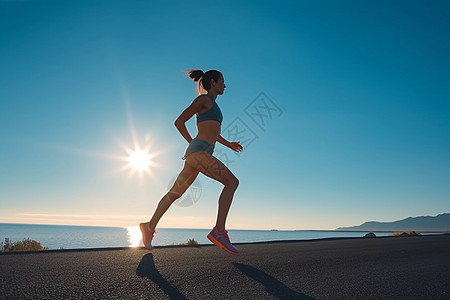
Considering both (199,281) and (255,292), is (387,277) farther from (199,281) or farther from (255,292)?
(199,281)

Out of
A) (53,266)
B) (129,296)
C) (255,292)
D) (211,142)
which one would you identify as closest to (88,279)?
(129,296)

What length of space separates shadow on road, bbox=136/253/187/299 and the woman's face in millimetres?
2517

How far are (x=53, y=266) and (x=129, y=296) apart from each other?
1.77 metres

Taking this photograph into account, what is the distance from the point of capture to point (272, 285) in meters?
2.66

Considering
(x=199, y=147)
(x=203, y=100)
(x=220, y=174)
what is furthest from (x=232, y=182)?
(x=203, y=100)

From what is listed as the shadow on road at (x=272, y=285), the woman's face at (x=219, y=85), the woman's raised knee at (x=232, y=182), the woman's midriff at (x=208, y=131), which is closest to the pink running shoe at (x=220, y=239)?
the shadow on road at (x=272, y=285)

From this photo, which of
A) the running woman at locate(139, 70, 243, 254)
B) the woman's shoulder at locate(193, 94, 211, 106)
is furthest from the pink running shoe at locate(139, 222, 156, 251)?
the woman's shoulder at locate(193, 94, 211, 106)

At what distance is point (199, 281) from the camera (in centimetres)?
277

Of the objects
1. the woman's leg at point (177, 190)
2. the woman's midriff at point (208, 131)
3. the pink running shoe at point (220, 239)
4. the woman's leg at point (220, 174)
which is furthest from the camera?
the woman's leg at point (177, 190)

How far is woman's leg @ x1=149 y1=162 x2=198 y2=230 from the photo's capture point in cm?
451

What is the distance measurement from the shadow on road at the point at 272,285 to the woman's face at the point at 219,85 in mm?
2491

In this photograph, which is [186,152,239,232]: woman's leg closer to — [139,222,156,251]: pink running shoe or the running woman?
the running woman

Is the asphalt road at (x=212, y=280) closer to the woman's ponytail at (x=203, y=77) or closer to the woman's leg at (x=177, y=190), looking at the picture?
the woman's leg at (x=177, y=190)

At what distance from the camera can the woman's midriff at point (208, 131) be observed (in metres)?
4.40
